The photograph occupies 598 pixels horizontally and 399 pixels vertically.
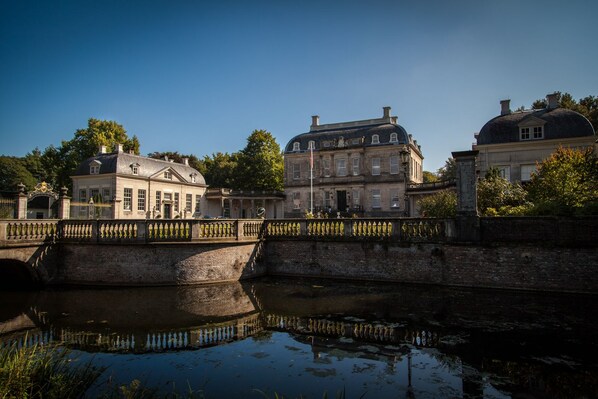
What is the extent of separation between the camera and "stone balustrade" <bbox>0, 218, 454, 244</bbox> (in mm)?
13500

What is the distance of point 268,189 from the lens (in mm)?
49562

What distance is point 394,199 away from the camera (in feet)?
124

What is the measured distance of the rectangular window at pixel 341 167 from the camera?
4006 cm

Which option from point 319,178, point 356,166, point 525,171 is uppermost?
point 356,166

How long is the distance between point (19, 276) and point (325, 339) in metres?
12.8

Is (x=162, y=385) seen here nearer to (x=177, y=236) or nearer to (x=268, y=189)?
(x=177, y=236)

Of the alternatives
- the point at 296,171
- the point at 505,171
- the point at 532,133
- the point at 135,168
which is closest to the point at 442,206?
the point at 505,171

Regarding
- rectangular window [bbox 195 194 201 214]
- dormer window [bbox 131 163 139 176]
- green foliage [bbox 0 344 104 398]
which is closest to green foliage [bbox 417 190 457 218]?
green foliage [bbox 0 344 104 398]

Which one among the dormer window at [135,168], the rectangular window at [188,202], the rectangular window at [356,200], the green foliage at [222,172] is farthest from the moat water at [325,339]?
the green foliage at [222,172]

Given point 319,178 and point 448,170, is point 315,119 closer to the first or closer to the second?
point 319,178

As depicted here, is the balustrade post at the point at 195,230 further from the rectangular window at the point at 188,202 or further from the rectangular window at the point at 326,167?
the rectangular window at the point at 188,202

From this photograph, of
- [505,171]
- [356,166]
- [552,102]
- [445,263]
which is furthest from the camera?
[356,166]

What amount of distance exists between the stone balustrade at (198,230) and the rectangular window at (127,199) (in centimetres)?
2207

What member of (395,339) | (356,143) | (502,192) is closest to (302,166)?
(356,143)
